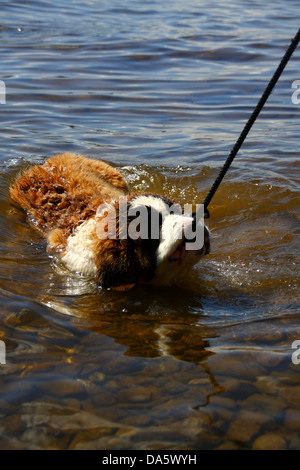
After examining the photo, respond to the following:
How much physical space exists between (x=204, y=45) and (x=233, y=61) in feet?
4.21

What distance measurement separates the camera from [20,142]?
26.9 feet

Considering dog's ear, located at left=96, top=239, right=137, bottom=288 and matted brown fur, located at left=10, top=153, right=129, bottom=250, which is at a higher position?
matted brown fur, located at left=10, top=153, right=129, bottom=250

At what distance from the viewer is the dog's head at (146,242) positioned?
4199 millimetres

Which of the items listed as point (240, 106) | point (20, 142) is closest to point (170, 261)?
point (20, 142)

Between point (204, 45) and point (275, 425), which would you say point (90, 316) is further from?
point (204, 45)

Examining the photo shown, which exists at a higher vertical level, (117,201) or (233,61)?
(233,61)

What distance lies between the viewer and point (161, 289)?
15.1ft
